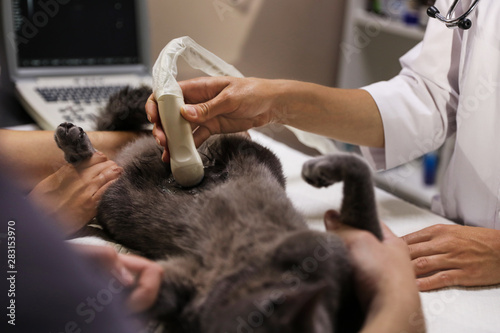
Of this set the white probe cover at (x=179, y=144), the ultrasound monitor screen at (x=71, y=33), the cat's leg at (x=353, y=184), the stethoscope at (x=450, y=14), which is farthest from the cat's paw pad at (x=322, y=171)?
the ultrasound monitor screen at (x=71, y=33)

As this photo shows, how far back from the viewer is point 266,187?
0.70m

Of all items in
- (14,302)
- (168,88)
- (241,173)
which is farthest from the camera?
(241,173)

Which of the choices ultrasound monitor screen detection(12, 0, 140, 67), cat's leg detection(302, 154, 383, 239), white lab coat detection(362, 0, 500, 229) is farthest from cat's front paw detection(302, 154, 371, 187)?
ultrasound monitor screen detection(12, 0, 140, 67)

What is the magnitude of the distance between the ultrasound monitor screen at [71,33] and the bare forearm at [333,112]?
0.47m

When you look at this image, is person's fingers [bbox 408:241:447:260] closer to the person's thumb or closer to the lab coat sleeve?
the lab coat sleeve

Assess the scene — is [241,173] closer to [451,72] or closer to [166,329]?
[166,329]

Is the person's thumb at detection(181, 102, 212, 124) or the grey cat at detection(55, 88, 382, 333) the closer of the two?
the grey cat at detection(55, 88, 382, 333)

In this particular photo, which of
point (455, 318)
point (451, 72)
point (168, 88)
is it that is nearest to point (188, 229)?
point (168, 88)

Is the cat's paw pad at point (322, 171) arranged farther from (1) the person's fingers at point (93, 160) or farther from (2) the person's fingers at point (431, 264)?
(1) the person's fingers at point (93, 160)

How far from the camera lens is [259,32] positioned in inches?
40.6

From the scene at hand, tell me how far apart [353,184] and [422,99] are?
0.53 meters

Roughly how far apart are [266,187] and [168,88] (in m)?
0.21

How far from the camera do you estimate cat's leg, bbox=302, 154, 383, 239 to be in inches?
22.8

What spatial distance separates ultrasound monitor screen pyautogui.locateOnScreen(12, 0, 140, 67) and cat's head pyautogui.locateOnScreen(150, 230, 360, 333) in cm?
79
